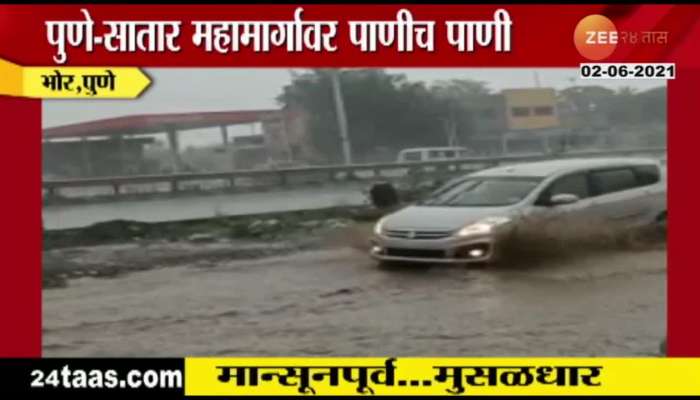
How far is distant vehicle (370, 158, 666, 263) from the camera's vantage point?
11.5 ft

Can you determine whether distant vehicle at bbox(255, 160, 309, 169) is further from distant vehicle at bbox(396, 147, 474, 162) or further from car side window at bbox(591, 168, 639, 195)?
car side window at bbox(591, 168, 639, 195)

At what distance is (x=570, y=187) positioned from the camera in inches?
140

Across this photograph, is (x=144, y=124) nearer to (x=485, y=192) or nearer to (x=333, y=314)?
(x=333, y=314)

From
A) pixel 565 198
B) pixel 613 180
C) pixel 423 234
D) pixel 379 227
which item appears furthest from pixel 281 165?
pixel 613 180

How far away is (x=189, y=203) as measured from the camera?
3.37 m

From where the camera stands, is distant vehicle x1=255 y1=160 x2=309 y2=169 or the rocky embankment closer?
the rocky embankment

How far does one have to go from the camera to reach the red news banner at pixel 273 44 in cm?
318

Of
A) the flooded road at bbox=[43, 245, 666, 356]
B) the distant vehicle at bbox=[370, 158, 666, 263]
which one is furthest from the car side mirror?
the flooded road at bbox=[43, 245, 666, 356]

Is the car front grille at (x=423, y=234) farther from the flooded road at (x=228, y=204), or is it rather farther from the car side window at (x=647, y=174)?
the car side window at (x=647, y=174)

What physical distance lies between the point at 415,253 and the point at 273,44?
113 cm

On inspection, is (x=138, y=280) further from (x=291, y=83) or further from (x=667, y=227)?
(x=667, y=227)

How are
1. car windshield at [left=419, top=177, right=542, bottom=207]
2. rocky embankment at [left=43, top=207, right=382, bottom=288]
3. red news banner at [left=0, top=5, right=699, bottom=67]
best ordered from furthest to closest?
car windshield at [left=419, top=177, right=542, bottom=207] < rocky embankment at [left=43, top=207, right=382, bottom=288] < red news banner at [left=0, top=5, right=699, bottom=67]

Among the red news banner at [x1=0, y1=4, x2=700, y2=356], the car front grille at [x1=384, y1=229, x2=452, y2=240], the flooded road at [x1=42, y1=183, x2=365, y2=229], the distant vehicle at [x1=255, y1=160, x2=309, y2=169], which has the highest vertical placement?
the red news banner at [x1=0, y1=4, x2=700, y2=356]

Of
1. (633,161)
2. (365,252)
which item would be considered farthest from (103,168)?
(633,161)
